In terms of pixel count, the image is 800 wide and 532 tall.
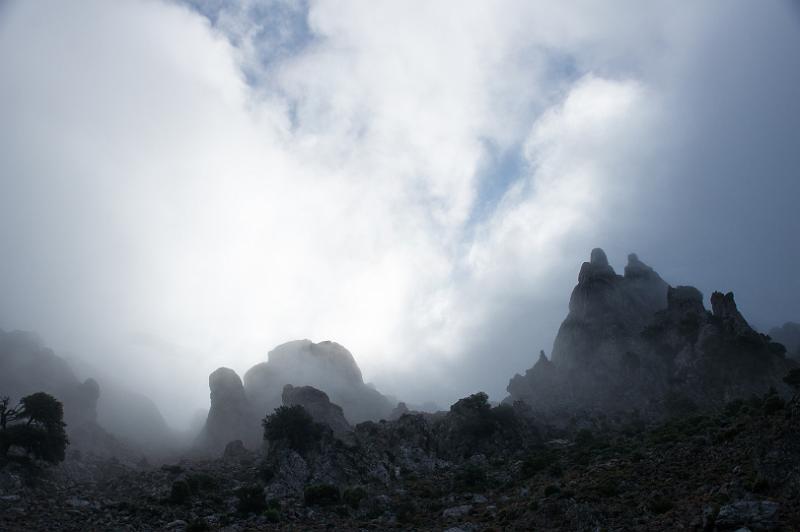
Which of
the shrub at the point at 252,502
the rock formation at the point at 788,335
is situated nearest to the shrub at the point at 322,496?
the shrub at the point at 252,502

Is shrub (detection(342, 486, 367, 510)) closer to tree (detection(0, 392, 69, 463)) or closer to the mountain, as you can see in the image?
tree (detection(0, 392, 69, 463))

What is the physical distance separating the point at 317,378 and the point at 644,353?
312 feet

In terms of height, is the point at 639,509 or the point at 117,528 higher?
the point at 639,509

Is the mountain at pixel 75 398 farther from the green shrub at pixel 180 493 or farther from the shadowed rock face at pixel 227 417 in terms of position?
the green shrub at pixel 180 493

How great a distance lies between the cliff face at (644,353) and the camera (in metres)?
81.5

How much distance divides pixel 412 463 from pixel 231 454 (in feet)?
109

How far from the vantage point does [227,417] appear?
121688 mm

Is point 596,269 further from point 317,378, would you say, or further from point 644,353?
point 317,378

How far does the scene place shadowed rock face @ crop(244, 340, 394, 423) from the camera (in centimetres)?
13912

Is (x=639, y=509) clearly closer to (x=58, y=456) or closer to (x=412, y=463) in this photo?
(x=412, y=463)

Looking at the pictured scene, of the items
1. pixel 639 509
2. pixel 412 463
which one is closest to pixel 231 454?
pixel 412 463

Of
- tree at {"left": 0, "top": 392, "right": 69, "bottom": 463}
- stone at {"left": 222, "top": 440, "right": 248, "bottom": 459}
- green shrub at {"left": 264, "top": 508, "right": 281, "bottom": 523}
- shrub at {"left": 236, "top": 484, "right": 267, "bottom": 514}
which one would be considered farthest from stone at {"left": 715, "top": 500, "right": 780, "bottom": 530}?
stone at {"left": 222, "top": 440, "right": 248, "bottom": 459}

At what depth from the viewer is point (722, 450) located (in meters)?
31.4

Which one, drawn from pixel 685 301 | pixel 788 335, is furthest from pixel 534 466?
pixel 788 335
